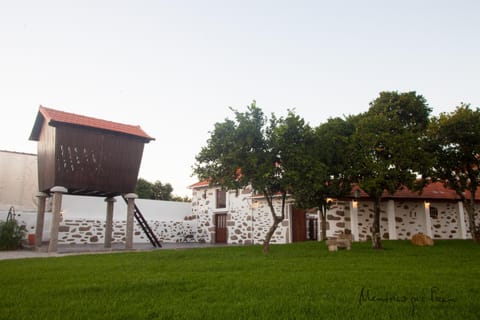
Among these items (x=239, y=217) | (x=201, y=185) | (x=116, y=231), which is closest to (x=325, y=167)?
(x=239, y=217)

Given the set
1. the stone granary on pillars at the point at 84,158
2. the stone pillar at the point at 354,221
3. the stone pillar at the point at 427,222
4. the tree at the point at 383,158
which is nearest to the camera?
the tree at the point at 383,158

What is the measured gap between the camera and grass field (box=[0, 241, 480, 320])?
4.21 m

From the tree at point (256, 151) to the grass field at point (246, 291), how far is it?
12.7 feet

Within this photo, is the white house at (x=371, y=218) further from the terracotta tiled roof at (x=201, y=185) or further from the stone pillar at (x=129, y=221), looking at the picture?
the stone pillar at (x=129, y=221)

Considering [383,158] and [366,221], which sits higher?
[383,158]

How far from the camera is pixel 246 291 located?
17.9ft

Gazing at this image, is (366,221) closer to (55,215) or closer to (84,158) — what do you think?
(84,158)

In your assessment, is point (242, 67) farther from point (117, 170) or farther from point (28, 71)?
point (28, 71)

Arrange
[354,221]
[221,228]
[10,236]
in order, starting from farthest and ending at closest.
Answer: [221,228], [354,221], [10,236]

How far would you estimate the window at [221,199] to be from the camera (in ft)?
79.6

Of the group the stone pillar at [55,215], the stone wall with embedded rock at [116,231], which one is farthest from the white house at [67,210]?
the stone pillar at [55,215]

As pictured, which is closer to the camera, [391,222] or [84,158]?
[84,158]

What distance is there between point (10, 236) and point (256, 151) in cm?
1186

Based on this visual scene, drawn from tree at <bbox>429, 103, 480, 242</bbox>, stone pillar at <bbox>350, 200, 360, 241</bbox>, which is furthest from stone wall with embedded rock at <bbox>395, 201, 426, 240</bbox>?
tree at <bbox>429, 103, 480, 242</bbox>
